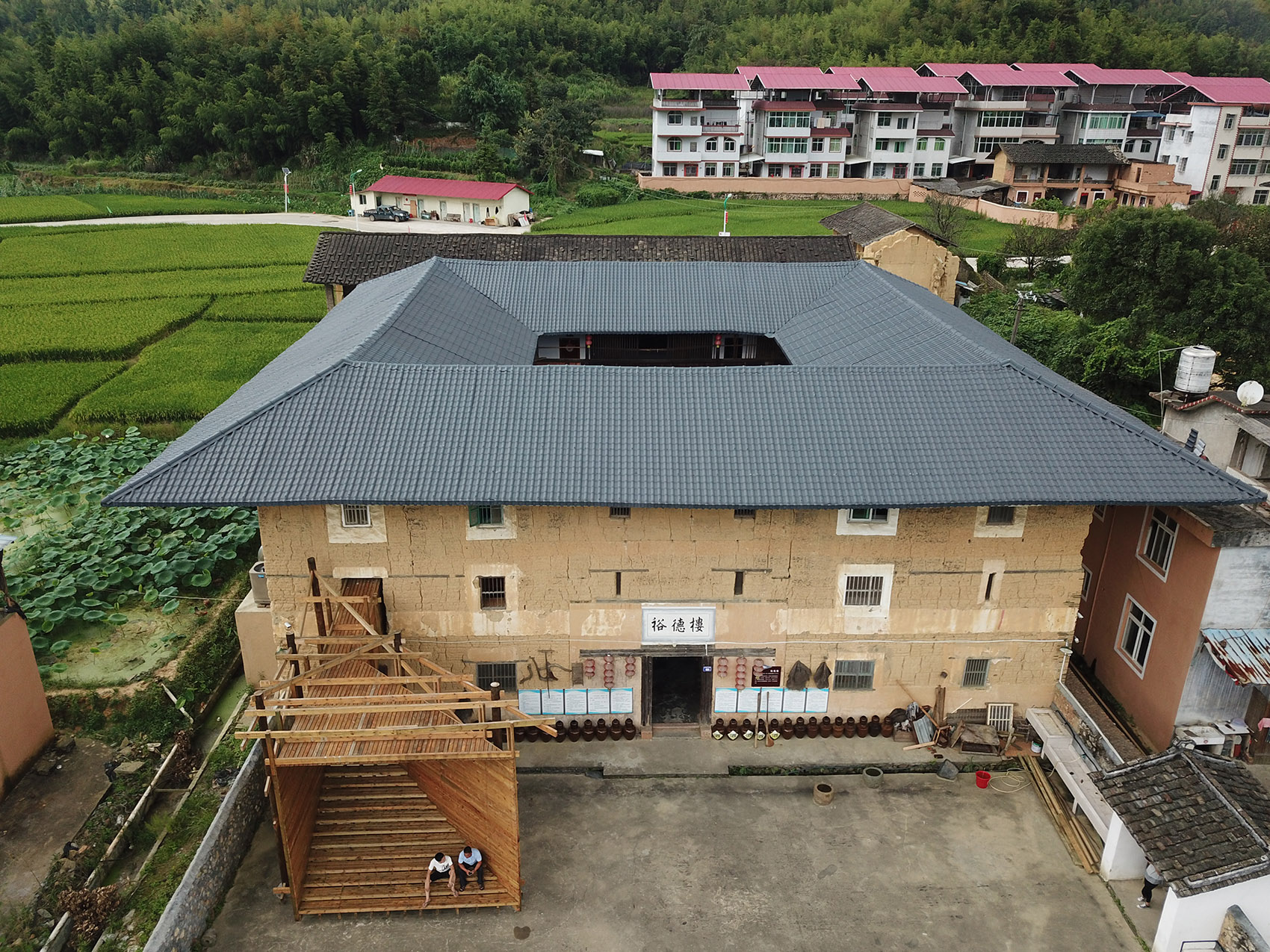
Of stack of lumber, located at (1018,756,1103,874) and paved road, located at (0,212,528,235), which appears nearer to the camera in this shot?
stack of lumber, located at (1018,756,1103,874)

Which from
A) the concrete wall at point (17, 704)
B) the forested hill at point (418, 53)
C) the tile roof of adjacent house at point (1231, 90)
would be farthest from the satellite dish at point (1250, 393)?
the forested hill at point (418, 53)

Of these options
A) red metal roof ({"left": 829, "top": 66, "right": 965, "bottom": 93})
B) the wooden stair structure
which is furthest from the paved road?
the wooden stair structure

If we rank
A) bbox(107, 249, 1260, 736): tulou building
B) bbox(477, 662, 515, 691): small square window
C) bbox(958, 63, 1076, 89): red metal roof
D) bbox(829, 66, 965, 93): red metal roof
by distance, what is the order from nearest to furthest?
1. bbox(107, 249, 1260, 736): tulou building
2. bbox(477, 662, 515, 691): small square window
3. bbox(829, 66, 965, 93): red metal roof
4. bbox(958, 63, 1076, 89): red metal roof

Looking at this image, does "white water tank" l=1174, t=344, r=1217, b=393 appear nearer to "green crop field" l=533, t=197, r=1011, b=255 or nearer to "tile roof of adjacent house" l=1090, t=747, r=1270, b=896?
"tile roof of adjacent house" l=1090, t=747, r=1270, b=896

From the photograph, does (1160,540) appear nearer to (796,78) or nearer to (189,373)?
(189,373)

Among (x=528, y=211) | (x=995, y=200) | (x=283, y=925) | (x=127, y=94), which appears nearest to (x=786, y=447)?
(x=283, y=925)

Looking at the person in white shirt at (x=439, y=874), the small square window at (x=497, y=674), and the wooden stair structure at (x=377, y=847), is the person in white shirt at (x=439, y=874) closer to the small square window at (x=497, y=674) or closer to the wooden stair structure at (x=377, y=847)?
the wooden stair structure at (x=377, y=847)

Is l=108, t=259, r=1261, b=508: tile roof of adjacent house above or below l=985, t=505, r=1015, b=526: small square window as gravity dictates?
above

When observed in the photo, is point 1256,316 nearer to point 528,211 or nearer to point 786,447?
point 786,447
